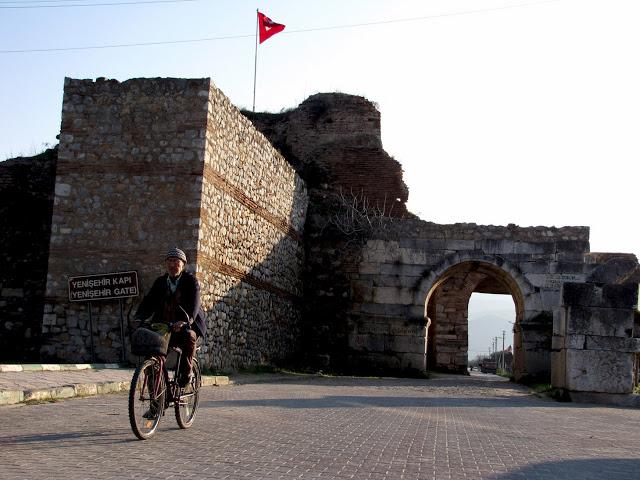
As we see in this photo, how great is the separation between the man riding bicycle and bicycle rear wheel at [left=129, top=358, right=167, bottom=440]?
437 mm

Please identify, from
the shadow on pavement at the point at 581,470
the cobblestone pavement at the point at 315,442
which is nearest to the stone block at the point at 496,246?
the cobblestone pavement at the point at 315,442

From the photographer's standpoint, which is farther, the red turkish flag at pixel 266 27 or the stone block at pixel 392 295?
the red turkish flag at pixel 266 27

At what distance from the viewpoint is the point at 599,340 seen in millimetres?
14227

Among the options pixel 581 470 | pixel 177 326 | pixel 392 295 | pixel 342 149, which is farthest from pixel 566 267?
pixel 177 326

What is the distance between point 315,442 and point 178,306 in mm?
1744

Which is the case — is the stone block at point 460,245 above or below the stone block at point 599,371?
above

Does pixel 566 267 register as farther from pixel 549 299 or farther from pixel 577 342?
pixel 577 342

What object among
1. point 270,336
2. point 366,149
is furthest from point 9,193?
point 366,149

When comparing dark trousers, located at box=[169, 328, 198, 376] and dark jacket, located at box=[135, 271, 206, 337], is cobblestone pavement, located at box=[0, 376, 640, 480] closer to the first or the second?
dark trousers, located at box=[169, 328, 198, 376]

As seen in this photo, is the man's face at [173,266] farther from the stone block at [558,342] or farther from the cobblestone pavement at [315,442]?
the stone block at [558,342]

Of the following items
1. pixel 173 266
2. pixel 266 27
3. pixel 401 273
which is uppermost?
pixel 266 27

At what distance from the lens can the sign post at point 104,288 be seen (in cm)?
1371

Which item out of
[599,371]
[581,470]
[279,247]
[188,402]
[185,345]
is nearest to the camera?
[581,470]

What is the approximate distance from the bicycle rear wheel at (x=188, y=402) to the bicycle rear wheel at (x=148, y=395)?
320 millimetres
